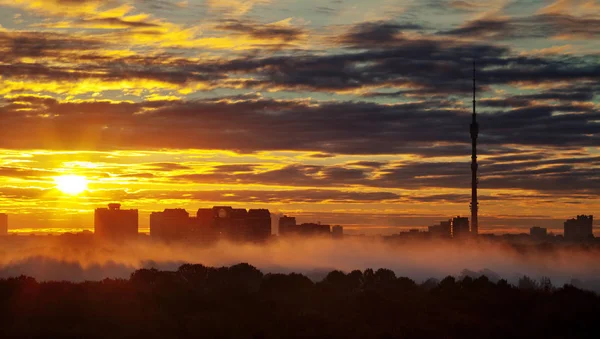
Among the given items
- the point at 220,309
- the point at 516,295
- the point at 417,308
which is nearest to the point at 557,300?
the point at 516,295

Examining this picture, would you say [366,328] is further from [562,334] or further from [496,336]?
[562,334]

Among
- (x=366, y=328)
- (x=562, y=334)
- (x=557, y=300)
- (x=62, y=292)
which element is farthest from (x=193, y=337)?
(x=557, y=300)

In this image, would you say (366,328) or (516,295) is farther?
(516,295)

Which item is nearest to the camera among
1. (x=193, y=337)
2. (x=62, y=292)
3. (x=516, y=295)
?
(x=193, y=337)

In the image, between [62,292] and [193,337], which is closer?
[193,337]

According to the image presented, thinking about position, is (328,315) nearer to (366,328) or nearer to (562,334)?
(366,328)

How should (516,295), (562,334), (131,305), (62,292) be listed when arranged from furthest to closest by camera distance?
1. (516,295)
2. (62,292)
3. (131,305)
4. (562,334)
